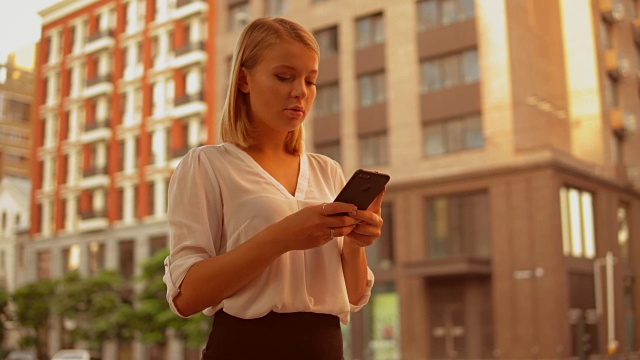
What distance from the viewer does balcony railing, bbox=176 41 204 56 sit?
666 inches

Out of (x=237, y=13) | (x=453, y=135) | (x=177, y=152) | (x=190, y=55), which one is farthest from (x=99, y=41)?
(x=453, y=135)

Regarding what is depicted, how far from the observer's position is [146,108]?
17.7m

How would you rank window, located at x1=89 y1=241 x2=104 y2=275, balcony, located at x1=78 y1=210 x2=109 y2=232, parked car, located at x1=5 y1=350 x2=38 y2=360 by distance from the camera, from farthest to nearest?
window, located at x1=89 y1=241 x2=104 y2=275 < balcony, located at x1=78 y1=210 x2=109 y2=232 < parked car, located at x1=5 y1=350 x2=38 y2=360

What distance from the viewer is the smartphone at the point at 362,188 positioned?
80 centimetres

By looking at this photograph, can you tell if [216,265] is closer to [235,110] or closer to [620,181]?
[235,110]

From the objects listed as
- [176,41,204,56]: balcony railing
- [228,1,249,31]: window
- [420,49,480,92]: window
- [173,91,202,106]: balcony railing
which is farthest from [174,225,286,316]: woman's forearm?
[176,41,204,56]: balcony railing

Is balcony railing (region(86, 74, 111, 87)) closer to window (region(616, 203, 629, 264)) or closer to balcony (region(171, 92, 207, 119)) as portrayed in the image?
balcony (region(171, 92, 207, 119))

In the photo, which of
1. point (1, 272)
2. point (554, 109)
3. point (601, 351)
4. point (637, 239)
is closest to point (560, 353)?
point (601, 351)

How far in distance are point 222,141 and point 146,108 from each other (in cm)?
1713

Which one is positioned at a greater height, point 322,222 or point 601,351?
point 322,222

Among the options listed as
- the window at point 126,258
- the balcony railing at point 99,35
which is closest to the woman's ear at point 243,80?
the window at point 126,258

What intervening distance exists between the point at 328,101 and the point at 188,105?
148 inches

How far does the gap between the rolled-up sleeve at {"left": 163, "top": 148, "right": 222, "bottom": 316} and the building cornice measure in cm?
1834

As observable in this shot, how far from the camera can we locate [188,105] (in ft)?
55.4
